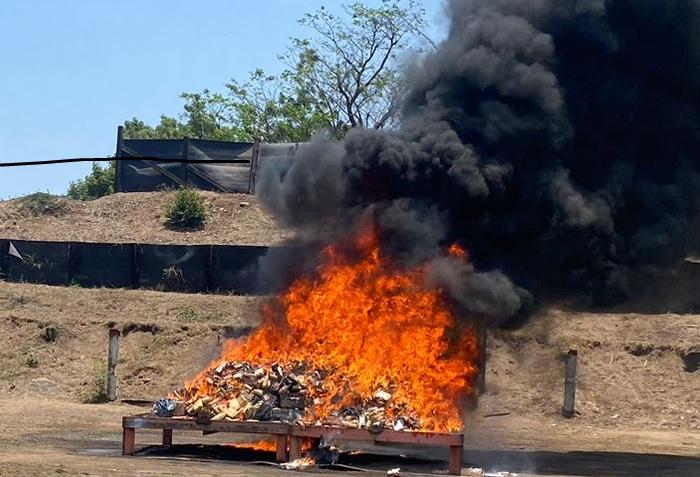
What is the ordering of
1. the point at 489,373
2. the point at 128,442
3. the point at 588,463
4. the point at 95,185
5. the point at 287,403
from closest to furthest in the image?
the point at 287,403 < the point at 128,442 < the point at 588,463 < the point at 489,373 < the point at 95,185

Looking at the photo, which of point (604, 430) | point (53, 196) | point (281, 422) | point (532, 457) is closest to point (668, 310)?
point (604, 430)

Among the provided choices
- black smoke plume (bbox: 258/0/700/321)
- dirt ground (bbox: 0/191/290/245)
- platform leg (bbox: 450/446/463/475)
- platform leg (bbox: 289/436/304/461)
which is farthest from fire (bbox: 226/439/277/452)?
dirt ground (bbox: 0/191/290/245)

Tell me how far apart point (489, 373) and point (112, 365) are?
9988mm

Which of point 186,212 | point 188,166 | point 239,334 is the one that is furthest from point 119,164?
point 239,334

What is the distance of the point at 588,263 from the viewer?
69.2ft

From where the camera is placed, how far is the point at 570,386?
3025 centimetres

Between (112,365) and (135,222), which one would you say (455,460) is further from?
(135,222)

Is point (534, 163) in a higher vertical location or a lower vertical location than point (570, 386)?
higher

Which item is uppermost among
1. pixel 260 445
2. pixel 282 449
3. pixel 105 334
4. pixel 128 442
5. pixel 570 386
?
pixel 105 334

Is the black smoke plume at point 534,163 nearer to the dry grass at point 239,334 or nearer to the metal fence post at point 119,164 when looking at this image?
the dry grass at point 239,334

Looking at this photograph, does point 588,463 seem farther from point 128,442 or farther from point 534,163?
point 128,442

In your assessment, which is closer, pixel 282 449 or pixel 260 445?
pixel 282 449

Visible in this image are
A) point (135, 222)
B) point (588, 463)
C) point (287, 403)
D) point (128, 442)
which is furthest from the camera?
point (135, 222)

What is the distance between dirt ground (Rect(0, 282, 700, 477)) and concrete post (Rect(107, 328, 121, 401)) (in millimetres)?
518
